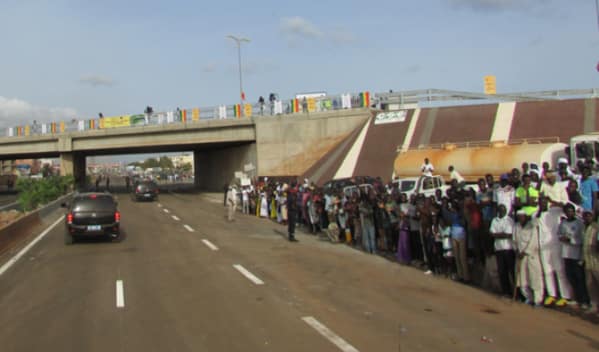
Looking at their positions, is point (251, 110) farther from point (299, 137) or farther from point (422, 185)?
point (422, 185)

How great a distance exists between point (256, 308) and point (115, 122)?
3821 cm

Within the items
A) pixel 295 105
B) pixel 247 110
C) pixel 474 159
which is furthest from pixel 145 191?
pixel 474 159

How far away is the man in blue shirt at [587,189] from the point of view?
962 centimetres

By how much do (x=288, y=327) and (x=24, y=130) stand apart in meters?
47.8

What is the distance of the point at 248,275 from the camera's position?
36.6 ft

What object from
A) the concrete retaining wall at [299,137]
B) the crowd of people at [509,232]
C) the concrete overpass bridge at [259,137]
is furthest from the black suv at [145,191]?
the crowd of people at [509,232]

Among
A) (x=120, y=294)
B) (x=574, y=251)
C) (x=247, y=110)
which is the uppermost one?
(x=247, y=110)

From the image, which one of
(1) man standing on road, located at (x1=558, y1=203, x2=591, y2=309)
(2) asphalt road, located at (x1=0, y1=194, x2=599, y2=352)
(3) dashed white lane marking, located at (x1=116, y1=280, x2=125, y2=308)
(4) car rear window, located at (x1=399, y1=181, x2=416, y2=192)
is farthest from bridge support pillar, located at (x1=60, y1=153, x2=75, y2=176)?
(1) man standing on road, located at (x1=558, y1=203, x2=591, y2=309)

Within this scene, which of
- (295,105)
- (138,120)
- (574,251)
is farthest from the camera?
(138,120)

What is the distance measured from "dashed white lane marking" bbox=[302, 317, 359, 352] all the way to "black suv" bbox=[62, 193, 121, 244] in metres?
10.7

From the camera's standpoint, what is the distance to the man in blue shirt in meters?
9.62

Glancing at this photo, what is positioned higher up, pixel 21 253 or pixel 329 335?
pixel 329 335

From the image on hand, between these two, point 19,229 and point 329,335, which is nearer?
point 329,335

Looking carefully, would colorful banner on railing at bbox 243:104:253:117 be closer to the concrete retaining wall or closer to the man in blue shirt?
the concrete retaining wall
